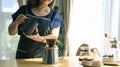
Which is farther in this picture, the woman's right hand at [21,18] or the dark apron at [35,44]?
the dark apron at [35,44]

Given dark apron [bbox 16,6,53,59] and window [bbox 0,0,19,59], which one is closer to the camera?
dark apron [bbox 16,6,53,59]

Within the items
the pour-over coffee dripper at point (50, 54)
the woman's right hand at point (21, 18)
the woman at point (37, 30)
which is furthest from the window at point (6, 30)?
the pour-over coffee dripper at point (50, 54)

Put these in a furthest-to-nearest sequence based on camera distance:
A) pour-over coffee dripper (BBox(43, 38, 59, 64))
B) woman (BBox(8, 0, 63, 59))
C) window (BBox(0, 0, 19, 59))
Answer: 1. window (BBox(0, 0, 19, 59))
2. woman (BBox(8, 0, 63, 59))
3. pour-over coffee dripper (BBox(43, 38, 59, 64))

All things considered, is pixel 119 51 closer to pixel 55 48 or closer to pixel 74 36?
pixel 55 48

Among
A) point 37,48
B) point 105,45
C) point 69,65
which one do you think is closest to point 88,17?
point 105,45

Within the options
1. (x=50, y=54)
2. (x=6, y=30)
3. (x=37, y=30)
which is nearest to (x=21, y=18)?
(x=37, y=30)

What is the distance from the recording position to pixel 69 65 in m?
1.92

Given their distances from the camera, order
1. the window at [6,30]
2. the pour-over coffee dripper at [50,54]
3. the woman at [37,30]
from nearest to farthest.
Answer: the pour-over coffee dripper at [50,54]
the woman at [37,30]
the window at [6,30]

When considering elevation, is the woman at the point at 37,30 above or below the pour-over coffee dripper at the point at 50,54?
above

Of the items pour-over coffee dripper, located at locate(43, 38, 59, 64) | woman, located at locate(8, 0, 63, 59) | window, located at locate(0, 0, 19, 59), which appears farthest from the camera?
window, located at locate(0, 0, 19, 59)

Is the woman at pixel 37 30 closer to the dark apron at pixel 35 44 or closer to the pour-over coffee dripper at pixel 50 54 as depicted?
the dark apron at pixel 35 44

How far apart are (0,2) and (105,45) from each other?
1.91m

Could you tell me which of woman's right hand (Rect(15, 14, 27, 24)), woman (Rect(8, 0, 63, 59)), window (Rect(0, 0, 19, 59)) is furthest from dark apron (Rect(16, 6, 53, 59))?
window (Rect(0, 0, 19, 59))

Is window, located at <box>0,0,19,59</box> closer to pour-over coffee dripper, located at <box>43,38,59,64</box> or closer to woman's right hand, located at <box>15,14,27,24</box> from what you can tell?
woman's right hand, located at <box>15,14,27,24</box>
